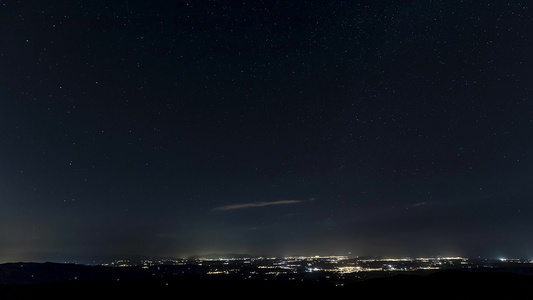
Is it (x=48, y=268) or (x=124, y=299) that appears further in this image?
(x=48, y=268)

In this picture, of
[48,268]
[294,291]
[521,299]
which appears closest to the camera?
[521,299]

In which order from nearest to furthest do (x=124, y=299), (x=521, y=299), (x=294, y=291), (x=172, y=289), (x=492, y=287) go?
(x=521, y=299) < (x=492, y=287) < (x=124, y=299) < (x=294, y=291) < (x=172, y=289)

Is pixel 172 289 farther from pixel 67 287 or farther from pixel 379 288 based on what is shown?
pixel 379 288

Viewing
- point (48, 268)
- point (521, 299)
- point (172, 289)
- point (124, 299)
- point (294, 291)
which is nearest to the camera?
point (521, 299)

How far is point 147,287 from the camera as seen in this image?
7369cm

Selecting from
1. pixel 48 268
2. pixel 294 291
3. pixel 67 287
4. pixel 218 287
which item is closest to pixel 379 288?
pixel 294 291

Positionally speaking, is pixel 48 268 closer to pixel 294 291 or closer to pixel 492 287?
pixel 294 291

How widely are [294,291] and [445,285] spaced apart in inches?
1041

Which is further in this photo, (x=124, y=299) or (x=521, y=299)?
(x=124, y=299)

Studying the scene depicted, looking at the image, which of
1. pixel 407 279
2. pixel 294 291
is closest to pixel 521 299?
pixel 407 279

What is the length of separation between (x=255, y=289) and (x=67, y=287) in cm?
3809

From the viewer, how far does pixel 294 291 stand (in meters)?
66.9

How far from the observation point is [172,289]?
2830 inches

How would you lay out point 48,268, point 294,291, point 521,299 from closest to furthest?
point 521,299 < point 294,291 < point 48,268
